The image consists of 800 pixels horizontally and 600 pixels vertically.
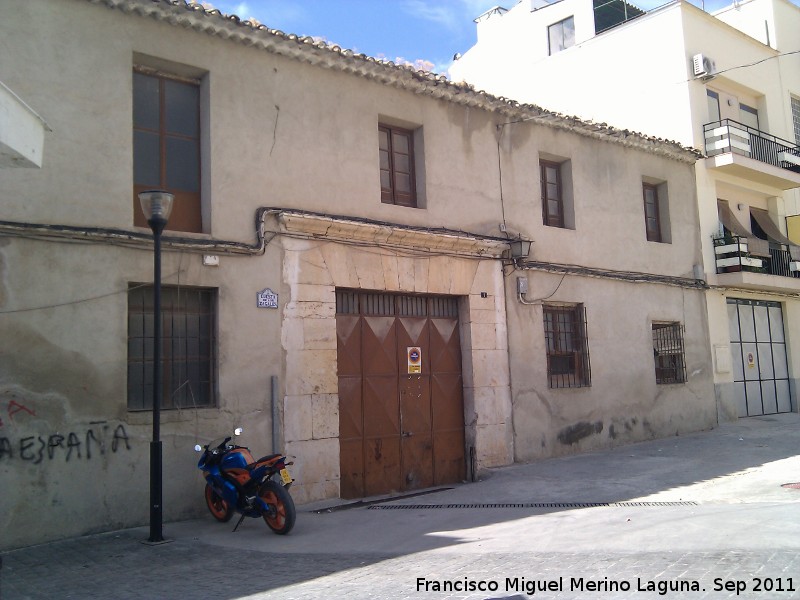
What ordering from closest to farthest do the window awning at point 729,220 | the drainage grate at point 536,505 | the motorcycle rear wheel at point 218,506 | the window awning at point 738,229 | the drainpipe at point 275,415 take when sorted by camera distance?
the motorcycle rear wheel at point 218,506, the drainage grate at point 536,505, the drainpipe at point 275,415, the window awning at point 738,229, the window awning at point 729,220

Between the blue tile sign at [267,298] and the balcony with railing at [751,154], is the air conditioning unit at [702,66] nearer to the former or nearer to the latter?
the balcony with railing at [751,154]

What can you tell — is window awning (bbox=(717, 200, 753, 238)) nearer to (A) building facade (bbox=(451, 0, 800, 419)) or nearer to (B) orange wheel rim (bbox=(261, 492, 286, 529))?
(A) building facade (bbox=(451, 0, 800, 419))

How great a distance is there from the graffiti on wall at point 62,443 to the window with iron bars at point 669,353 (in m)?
10.8

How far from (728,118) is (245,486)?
15434 millimetres

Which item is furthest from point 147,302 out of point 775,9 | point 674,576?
point 775,9

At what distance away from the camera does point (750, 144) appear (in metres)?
17.5

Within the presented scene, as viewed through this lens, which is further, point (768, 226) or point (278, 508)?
point (768, 226)

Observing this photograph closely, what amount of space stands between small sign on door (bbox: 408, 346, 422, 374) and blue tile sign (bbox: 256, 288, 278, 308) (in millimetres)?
2444

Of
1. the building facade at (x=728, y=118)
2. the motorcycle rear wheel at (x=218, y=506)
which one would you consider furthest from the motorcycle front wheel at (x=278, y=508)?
the building facade at (x=728, y=118)

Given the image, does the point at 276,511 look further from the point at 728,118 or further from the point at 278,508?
the point at 728,118

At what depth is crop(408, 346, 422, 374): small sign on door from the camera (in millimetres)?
10609

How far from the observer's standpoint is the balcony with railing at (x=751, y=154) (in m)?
16.3

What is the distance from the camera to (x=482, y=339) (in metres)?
11.3

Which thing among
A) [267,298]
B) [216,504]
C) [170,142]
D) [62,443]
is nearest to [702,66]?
[267,298]
